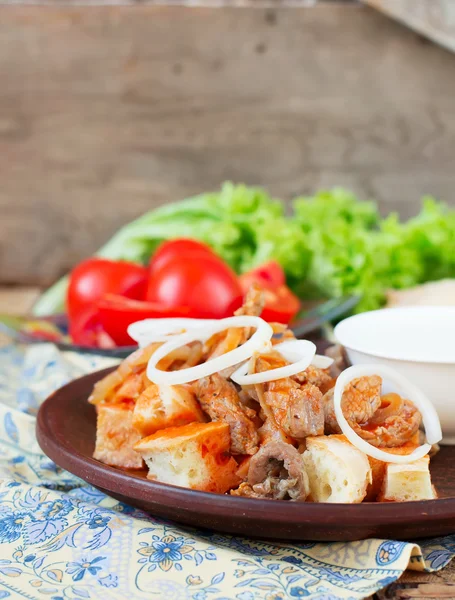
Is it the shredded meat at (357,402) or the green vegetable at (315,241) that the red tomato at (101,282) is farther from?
the shredded meat at (357,402)

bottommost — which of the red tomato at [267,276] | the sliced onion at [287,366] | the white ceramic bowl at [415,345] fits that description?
the red tomato at [267,276]

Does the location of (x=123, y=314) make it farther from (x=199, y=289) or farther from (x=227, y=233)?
(x=227, y=233)

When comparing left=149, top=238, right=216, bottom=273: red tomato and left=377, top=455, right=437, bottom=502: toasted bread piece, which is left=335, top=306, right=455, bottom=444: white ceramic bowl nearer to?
left=377, top=455, right=437, bottom=502: toasted bread piece

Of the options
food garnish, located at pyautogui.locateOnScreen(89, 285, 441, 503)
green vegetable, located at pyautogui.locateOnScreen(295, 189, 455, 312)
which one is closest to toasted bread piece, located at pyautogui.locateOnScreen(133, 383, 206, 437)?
food garnish, located at pyautogui.locateOnScreen(89, 285, 441, 503)

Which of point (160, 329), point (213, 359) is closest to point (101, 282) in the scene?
point (160, 329)

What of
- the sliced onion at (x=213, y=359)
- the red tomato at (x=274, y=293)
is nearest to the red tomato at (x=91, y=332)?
the red tomato at (x=274, y=293)
